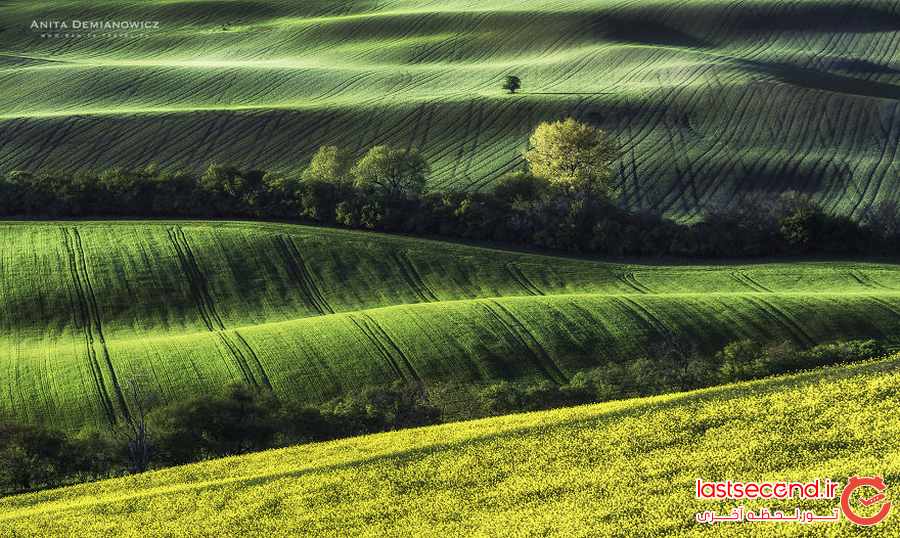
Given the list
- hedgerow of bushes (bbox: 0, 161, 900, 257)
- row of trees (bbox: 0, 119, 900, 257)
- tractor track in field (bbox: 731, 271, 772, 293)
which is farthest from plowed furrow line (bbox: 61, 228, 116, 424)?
tractor track in field (bbox: 731, 271, 772, 293)

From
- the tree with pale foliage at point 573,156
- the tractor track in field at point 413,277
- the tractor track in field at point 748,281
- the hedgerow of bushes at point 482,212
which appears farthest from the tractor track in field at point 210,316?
the tractor track in field at point 748,281

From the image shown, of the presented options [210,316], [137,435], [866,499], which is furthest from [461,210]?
[866,499]

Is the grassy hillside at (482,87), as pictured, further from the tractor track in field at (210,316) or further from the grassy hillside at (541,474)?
the grassy hillside at (541,474)

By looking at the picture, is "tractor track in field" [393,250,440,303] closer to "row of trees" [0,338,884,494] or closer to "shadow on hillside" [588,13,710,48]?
"row of trees" [0,338,884,494]

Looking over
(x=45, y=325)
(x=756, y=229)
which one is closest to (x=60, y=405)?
(x=45, y=325)

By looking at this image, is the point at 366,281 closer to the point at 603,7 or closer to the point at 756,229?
the point at 756,229
